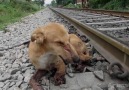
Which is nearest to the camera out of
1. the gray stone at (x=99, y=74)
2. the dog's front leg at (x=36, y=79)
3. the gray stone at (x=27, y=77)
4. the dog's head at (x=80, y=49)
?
the dog's front leg at (x=36, y=79)

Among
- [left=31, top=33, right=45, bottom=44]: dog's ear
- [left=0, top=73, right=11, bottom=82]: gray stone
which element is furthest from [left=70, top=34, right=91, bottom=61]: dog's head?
[left=0, top=73, right=11, bottom=82]: gray stone

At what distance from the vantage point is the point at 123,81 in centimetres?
314

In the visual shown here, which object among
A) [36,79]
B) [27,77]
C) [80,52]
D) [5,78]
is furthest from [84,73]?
[5,78]

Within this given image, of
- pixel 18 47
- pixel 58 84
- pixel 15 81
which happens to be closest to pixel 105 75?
pixel 58 84

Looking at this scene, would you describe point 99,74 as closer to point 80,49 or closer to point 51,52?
point 80,49

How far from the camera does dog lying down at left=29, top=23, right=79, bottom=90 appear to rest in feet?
9.50

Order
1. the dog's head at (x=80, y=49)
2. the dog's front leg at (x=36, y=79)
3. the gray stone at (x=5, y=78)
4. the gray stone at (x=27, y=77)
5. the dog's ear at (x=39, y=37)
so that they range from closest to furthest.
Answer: the dog's ear at (x=39, y=37) < the dog's front leg at (x=36, y=79) < the gray stone at (x=27, y=77) < the gray stone at (x=5, y=78) < the dog's head at (x=80, y=49)

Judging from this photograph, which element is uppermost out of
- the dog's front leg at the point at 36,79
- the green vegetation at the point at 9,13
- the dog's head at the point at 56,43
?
the dog's head at the point at 56,43

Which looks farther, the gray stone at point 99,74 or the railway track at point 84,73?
the gray stone at point 99,74

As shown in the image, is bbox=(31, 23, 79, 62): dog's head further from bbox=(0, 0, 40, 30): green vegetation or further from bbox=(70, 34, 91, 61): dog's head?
bbox=(0, 0, 40, 30): green vegetation

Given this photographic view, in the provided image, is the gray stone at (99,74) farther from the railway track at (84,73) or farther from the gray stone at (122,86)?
the gray stone at (122,86)

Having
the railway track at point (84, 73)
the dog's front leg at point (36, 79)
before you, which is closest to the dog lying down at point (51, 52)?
the dog's front leg at point (36, 79)

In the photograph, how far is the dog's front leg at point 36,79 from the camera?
3.04 metres

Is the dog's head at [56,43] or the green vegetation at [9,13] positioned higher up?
the dog's head at [56,43]
